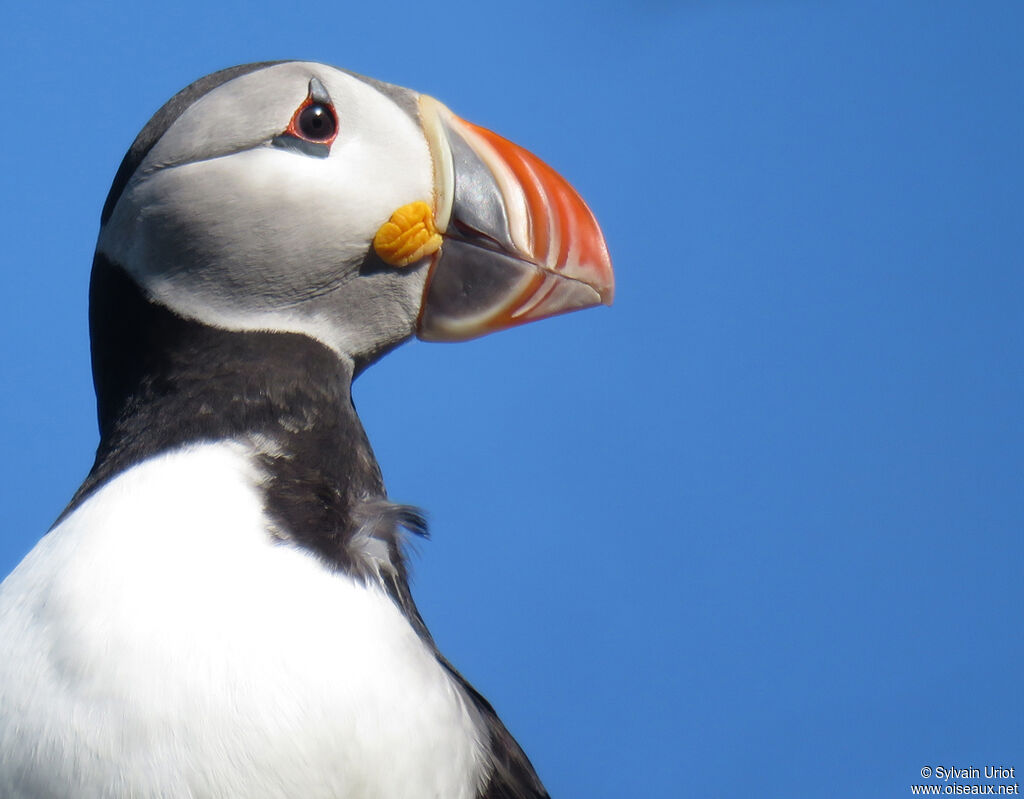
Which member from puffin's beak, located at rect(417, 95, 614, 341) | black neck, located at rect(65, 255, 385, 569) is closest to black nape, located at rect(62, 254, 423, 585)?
black neck, located at rect(65, 255, 385, 569)

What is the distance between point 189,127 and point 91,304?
197 millimetres

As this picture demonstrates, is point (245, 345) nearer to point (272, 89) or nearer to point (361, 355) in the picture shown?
point (361, 355)

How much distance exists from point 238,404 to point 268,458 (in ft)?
0.19

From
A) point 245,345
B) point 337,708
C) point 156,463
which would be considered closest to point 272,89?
point 245,345

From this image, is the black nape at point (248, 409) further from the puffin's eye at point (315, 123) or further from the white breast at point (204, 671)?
the puffin's eye at point (315, 123)

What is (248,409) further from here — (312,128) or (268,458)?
(312,128)

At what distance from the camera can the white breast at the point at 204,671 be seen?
2.47 feet

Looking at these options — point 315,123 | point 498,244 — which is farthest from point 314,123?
point 498,244

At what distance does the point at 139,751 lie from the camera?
0.75 metres

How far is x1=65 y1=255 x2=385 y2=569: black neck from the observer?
2.95ft

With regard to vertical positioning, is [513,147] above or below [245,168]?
above

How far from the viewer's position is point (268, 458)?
90 cm

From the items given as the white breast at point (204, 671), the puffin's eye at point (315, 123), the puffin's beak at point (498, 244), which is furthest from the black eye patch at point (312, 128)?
the white breast at point (204, 671)

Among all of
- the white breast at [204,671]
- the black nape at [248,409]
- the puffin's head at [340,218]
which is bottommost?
the white breast at [204,671]
